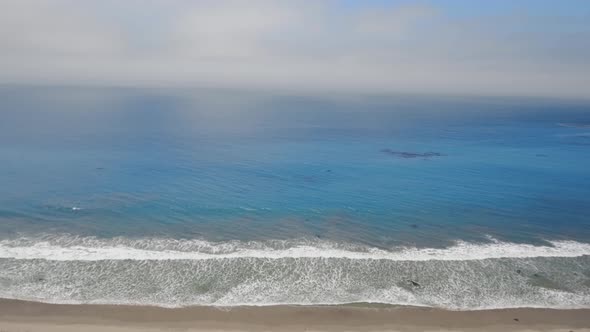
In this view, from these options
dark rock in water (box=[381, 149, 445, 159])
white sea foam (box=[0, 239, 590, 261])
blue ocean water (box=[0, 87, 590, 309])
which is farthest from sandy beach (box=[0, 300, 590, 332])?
dark rock in water (box=[381, 149, 445, 159])

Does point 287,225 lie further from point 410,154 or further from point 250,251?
point 410,154

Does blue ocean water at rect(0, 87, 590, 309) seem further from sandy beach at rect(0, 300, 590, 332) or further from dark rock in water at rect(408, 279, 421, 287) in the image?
sandy beach at rect(0, 300, 590, 332)

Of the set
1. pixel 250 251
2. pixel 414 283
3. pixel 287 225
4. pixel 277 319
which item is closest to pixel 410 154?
pixel 287 225

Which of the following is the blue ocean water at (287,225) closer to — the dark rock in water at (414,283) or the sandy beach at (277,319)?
the dark rock in water at (414,283)

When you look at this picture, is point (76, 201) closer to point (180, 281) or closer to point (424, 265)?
point (180, 281)

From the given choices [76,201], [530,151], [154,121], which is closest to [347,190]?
[76,201]

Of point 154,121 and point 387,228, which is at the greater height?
point 154,121

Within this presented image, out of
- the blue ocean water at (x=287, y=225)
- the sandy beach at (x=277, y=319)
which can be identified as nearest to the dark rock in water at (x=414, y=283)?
the blue ocean water at (x=287, y=225)
